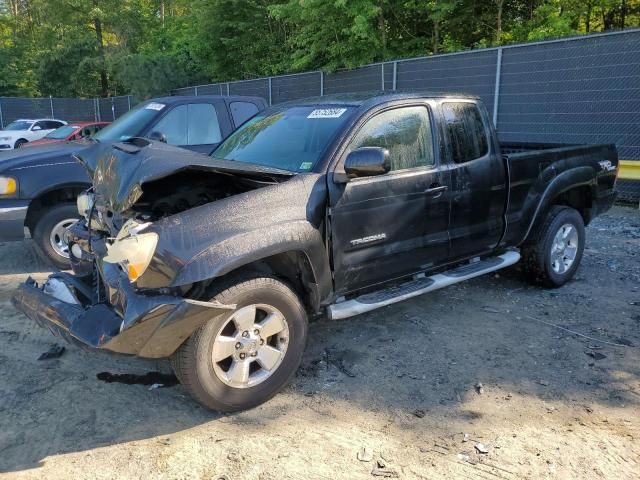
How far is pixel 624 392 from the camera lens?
11.5 ft

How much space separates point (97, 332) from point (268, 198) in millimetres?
1240

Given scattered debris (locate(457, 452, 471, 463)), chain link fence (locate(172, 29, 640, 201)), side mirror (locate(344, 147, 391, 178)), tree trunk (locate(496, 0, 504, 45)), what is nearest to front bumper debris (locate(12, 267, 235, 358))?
side mirror (locate(344, 147, 391, 178))

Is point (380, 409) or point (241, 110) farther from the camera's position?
point (241, 110)

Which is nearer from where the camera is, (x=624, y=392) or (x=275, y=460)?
(x=275, y=460)

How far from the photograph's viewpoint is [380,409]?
10.9 ft

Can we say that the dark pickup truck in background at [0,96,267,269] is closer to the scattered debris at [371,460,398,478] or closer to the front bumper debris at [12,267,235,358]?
the front bumper debris at [12,267,235,358]

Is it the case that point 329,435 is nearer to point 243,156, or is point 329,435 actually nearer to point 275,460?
point 275,460

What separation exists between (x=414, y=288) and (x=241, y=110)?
14.2ft

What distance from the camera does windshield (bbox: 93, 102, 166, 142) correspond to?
6488mm

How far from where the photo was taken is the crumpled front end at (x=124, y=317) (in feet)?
9.12

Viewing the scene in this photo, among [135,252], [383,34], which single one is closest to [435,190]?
[135,252]

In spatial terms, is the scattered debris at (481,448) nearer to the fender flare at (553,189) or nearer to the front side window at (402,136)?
the front side window at (402,136)

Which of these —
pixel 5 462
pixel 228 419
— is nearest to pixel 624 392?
pixel 228 419

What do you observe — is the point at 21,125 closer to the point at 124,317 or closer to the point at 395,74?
the point at 395,74
